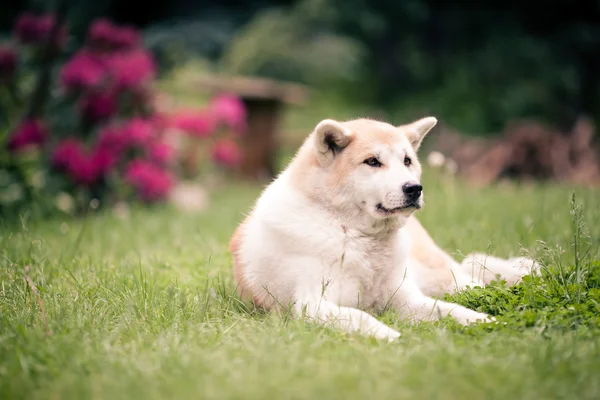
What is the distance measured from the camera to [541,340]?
8.16 feet

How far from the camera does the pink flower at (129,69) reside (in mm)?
6938

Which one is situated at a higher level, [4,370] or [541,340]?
[541,340]

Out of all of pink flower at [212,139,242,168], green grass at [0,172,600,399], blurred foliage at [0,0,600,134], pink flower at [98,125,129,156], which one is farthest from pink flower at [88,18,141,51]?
green grass at [0,172,600,399]

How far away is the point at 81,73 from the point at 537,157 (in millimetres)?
7129

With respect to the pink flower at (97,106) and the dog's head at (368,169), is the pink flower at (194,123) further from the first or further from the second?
the dog's head at (368,169)

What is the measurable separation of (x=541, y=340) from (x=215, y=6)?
7.25 metres

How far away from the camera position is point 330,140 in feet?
10.0

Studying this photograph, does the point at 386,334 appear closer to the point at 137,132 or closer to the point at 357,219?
the point at 357,219

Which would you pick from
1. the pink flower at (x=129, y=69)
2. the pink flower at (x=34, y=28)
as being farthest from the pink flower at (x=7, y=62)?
the pink flower at (x=129, y=69)

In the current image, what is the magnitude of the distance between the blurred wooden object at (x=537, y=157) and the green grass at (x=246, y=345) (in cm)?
592

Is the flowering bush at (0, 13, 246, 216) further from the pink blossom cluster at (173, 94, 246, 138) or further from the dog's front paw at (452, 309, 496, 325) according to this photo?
the dog's front paw at (452, 309, 496, 325)

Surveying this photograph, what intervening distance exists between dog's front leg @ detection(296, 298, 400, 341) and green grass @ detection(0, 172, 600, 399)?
7 centimetres

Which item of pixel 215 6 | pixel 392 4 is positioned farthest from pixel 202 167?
pixel 392 4

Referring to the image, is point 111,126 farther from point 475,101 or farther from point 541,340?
point 475,101
